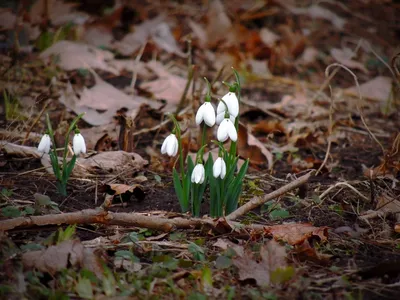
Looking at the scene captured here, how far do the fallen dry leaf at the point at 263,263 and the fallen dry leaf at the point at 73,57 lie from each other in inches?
95.4

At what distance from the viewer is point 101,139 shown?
3.17 meters

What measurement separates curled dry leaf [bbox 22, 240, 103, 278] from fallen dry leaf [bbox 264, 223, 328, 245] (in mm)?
689

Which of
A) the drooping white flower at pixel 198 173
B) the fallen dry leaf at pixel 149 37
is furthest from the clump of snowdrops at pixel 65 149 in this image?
the fallen dry leaf at pixel 149 37

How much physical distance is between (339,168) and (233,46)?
7.40 feet

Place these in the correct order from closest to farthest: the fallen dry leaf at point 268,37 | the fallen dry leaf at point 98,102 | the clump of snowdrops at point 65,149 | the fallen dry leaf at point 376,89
Result: the clump of snowdrops at point 65,149, the fallen dry leaf at point 98,102, the fallen dry leaf at point 376,89, the fallen dry leaf at point 268,37

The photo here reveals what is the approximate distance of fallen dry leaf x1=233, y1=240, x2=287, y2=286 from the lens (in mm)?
1985

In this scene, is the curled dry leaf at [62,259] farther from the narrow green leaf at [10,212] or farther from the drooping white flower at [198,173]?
the drooping white flower at [198,173]

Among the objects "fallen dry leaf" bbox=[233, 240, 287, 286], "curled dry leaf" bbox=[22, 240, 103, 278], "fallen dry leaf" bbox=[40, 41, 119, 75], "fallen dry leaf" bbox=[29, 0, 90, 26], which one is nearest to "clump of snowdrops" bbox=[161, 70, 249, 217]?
"fallen dry leaf" bbox=[233, 240, 287, 286]

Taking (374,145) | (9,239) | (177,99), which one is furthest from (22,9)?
(9,239)

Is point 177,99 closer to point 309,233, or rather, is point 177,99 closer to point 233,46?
point 233,46

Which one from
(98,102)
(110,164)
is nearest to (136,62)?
(98,102)

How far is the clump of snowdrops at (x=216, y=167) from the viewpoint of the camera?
2275mm

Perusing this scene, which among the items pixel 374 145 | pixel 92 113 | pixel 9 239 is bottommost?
pixel 374 145

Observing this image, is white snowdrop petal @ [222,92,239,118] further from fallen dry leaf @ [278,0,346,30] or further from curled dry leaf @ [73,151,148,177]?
fallen dry leaf @ [278,0,346,30]
